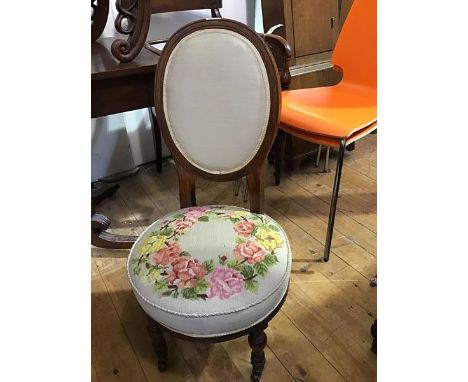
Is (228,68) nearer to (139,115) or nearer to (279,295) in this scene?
(279,295)

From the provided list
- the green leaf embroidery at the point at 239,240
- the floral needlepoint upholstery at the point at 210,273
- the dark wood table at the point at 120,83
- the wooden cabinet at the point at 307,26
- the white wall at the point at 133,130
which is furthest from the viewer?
the white wall at the point at 133,130

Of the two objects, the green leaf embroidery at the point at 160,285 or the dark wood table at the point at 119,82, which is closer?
the green leaf embroidery at the point at 160,285

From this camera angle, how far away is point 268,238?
120cm

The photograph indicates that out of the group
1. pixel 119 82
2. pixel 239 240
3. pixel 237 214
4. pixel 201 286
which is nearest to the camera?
pixel 201 286

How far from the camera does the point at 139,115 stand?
7.68ft

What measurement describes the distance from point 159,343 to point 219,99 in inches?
27.8

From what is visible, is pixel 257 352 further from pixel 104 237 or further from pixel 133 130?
pixel 133 130

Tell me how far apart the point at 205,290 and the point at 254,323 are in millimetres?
154

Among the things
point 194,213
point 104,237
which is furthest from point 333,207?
point 104,237

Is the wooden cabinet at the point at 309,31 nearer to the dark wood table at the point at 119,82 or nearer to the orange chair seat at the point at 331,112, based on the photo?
the orange chair seat at the point at 331,112

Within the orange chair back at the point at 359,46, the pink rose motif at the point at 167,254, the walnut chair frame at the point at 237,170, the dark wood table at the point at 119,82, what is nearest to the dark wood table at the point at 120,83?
the dark wood table at the point at 119,82

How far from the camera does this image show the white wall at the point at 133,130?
2229 millimetres

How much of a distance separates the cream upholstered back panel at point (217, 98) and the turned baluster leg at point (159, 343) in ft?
1.59
